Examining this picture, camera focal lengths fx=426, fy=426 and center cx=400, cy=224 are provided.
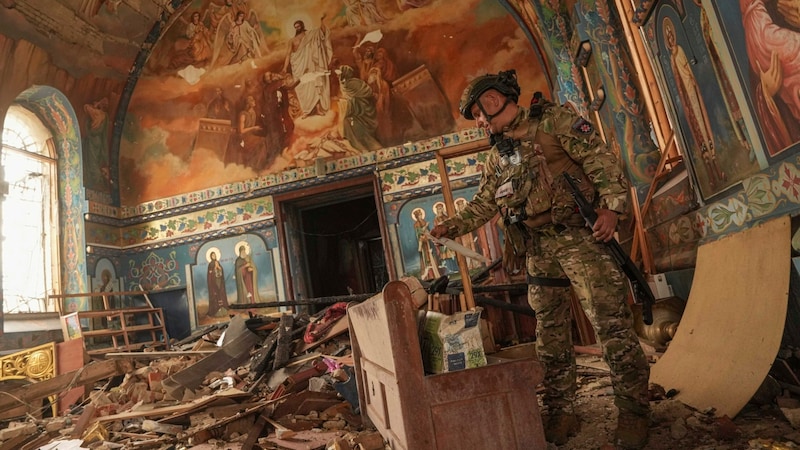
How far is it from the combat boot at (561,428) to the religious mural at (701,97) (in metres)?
1.89

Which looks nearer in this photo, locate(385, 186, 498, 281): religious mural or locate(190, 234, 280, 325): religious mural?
locate(385, 186, 498, 281): religious mural

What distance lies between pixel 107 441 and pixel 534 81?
8.53 meters

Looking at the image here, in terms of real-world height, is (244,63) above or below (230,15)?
below

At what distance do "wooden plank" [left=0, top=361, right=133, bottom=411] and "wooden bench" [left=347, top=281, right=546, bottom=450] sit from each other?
209 inches

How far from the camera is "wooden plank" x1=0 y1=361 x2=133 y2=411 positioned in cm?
486

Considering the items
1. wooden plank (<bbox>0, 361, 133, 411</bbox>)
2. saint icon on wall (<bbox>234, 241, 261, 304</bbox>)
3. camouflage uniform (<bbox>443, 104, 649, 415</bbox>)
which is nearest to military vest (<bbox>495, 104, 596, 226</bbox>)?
camouflage uniform (<bbox>443, 104, 649, 415</bbox>)

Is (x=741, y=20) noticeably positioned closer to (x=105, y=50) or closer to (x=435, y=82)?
(x=435, y=82)

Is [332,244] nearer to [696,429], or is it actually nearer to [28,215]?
[28,215]

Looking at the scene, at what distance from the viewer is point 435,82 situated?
29.5ft

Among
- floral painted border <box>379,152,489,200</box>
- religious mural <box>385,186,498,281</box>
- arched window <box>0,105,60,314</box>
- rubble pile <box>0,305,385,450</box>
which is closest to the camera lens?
rubble pile <box>0,305,385,450</box>

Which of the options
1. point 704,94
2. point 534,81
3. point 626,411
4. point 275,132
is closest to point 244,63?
point 275,132

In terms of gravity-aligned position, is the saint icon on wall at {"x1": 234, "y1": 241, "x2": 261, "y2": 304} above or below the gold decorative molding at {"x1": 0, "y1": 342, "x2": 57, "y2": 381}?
above

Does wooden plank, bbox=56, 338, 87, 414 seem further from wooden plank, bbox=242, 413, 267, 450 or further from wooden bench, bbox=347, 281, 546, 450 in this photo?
wooden bench, bbox=347, 281, 546, 450

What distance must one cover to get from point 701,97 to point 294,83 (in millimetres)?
8272
